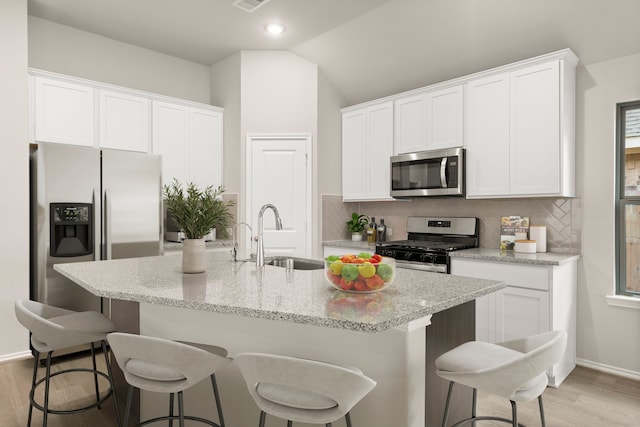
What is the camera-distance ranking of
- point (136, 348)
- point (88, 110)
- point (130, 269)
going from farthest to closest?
point (88, 110) → point (130, 269) → point (136, 348)

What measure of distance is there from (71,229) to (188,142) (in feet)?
5.30

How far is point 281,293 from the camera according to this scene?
1730 millimetres

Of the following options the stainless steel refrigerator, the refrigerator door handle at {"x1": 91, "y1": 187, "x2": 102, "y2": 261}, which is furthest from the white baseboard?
the refrigerator door handle at {"x1": 91, "y1": 187, "x2": 102, "y2": 261}

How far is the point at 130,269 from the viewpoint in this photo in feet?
7.84

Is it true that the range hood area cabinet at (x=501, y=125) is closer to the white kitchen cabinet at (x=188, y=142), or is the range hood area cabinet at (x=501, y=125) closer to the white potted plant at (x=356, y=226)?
the white potted plant at (x=356, y=226)

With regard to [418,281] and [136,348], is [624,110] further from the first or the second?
[136,348]

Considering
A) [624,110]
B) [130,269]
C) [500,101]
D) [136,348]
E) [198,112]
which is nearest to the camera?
[136,348]

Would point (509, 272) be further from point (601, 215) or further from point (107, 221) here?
point (107, 221)

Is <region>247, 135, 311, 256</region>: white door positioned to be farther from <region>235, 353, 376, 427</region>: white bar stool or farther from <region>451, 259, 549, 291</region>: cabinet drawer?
<region>235, 353, 376, 427</region>: white bar stool

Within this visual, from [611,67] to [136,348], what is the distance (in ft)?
12.4

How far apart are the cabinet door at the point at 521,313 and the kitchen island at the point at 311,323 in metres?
1.15

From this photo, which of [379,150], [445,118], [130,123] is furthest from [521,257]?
[130,123]

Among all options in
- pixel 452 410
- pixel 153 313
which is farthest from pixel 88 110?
pixel 452 410

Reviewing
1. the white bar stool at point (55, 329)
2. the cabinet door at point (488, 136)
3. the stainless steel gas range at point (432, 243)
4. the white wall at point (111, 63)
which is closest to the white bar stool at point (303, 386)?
the white bar stool at point (55, 329)
